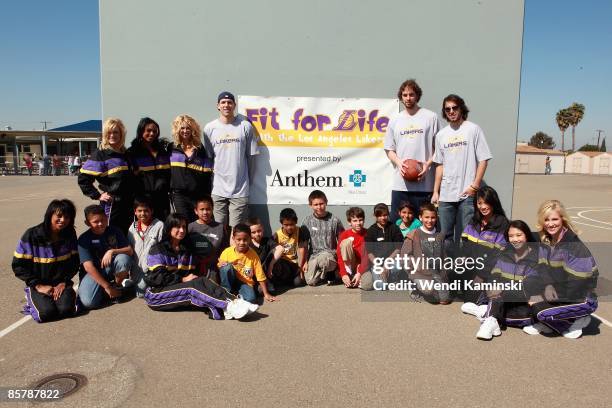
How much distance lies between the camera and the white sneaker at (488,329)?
133 inches

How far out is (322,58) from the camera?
215 inches

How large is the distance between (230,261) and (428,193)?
7.82 feet

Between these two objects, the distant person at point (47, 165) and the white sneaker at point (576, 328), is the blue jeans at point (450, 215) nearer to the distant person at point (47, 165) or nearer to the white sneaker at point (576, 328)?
the white sneaker at point (576, 328)

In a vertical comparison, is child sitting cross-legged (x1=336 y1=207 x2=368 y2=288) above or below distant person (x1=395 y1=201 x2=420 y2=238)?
below

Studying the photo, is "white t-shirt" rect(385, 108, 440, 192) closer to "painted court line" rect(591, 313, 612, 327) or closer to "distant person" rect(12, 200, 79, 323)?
"painted court line" rect(591, 313, 612, 327)

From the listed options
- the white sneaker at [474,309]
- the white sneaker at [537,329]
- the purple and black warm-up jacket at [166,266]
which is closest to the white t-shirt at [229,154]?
the purple and black warm-up jacket at [166,266]

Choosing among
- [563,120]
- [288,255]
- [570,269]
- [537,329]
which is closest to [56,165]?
[288,255]

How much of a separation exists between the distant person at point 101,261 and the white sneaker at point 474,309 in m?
3.22

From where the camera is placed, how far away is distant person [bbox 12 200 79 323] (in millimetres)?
3766

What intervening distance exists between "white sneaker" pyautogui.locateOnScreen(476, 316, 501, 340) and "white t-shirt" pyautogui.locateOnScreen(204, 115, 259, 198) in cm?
287

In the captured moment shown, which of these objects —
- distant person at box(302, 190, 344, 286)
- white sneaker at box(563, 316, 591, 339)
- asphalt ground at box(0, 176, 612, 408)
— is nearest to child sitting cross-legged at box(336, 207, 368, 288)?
distant person at box(302, 190, 344, 286)

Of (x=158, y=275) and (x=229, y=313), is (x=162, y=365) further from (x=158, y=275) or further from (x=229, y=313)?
(x=158, y=275)

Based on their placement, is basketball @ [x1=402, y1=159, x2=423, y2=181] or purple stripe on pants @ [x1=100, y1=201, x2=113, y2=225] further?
basketball @ [x1=402, y1=159, x2=423, y2=181]

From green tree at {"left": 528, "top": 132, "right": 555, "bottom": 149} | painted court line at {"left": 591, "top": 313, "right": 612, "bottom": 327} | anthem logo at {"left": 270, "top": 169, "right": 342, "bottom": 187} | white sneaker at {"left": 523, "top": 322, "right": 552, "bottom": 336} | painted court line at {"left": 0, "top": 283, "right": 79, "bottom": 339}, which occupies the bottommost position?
painted court line at {"left": 0, "top": 283, "right": 79, "bottom": 339}
